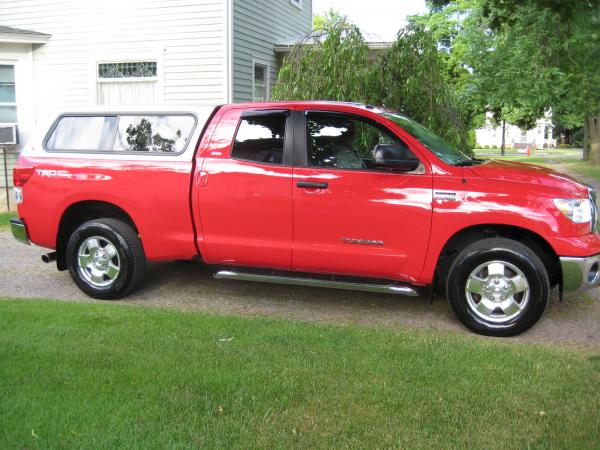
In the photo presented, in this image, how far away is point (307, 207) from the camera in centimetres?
519

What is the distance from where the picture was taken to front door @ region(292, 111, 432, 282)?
496 cm

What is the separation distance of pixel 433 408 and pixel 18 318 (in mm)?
3562

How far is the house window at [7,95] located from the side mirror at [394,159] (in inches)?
440

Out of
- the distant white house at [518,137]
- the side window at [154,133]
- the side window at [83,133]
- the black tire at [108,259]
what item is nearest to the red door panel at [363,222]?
the side window at [154,133]

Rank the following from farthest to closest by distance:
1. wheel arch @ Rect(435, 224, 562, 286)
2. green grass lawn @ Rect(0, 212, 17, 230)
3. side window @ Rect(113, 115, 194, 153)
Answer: green grass lawn @ Rect(0, 212, 17, 230)
side window @ Rect(113, 115, 194, 153)
wheel arch @ Rect(435, 224, 562, 286)

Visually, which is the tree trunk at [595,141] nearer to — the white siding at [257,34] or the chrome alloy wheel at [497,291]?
the white siding at [257,34]

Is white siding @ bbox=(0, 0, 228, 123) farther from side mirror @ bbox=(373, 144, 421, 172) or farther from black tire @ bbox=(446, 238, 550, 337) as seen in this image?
black tire @ bbox=(446, 238, 550, 337)

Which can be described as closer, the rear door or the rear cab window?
the rear door

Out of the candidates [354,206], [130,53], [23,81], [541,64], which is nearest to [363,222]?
[354,206]

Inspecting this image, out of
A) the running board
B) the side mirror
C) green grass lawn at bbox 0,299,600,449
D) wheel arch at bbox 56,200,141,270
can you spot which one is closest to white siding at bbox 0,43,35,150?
wheel arch at bbox 56,200,141,270

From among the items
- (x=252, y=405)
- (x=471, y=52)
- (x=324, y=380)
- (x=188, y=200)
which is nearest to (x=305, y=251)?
(x=188, y=200)

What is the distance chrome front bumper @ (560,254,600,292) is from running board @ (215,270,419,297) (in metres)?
1.16

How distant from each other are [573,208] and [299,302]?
8.55 ft

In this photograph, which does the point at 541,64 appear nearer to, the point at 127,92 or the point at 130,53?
the point at 130,53
